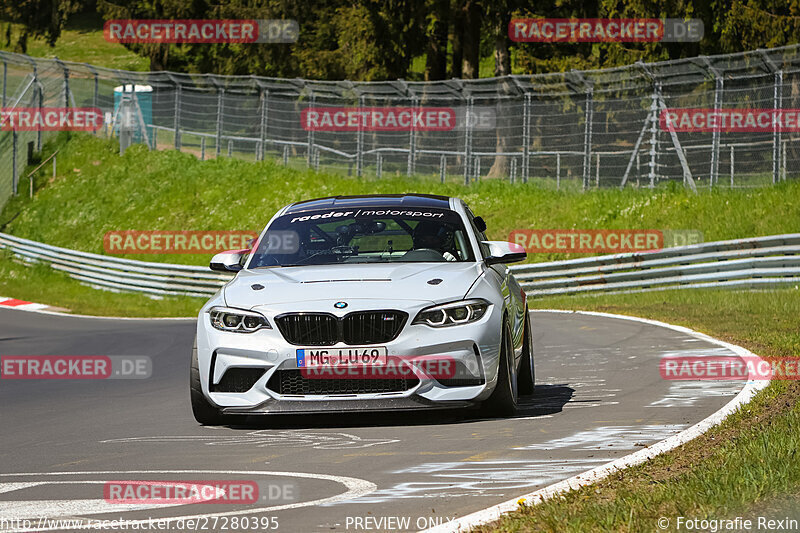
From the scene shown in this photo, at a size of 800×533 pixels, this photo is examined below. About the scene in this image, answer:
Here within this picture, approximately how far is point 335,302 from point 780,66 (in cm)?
1916

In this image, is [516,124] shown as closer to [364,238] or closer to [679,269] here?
[679,269]

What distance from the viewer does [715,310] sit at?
1847 cm

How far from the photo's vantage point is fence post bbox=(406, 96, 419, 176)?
3353cm

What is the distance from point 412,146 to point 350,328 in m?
26.3

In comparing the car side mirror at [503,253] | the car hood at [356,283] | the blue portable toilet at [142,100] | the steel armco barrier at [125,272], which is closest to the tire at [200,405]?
the car hood at [356,283]

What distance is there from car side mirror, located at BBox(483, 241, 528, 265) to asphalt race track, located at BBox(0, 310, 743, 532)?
3.47 feet

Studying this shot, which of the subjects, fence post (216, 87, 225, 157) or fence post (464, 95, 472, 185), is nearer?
fence post (464, 95, 472, 185)

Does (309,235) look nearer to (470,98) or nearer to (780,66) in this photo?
(780,66)

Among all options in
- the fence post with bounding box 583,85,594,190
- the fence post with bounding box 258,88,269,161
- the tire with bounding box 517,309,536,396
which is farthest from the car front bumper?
the fence post with bounding box 258,88,269,161

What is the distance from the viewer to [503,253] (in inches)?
366

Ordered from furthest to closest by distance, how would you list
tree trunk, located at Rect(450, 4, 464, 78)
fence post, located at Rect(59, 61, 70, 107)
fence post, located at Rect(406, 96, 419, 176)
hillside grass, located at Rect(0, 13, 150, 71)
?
hillside grass, located at Rect(0, 13, 150, 71)
fence post, located at Rect(59, 61, 70, 107)
tree trunk, located at Rect(450, 4, 464, 78)
fence post, located at Rect(406, 96, 419, 176)

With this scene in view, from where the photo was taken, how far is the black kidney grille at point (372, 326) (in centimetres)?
789

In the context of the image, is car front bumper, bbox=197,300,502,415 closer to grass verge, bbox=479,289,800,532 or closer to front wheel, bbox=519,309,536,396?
grass verge, bbox=479,289,800,532

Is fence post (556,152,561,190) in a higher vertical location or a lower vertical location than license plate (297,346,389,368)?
higher
